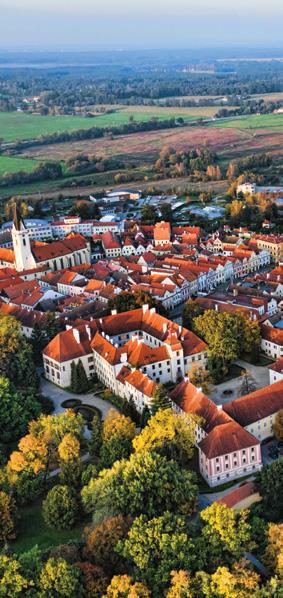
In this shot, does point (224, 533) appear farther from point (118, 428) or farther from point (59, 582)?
point (118, 428)

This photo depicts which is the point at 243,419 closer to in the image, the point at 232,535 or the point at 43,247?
the point at 232,535

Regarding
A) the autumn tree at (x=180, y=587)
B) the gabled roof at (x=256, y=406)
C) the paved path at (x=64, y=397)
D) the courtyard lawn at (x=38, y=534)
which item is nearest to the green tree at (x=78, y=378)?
the paved path at (x=64, y=397)

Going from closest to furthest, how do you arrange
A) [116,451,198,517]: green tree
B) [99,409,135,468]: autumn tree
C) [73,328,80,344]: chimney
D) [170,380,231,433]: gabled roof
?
[116,451,198,517]: green tree → [99,409,135,468]: autumn tree → [170,380,231,433]: gabled roof → [73,328,80,344]: chimney

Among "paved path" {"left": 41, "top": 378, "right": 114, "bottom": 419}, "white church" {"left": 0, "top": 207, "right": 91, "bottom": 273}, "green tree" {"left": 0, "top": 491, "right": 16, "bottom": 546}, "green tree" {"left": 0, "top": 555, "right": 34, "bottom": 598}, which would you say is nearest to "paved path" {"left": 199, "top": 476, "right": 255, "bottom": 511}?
"green tree" {"left": 0, "top": 491, "right": 16, "bottom": 546}

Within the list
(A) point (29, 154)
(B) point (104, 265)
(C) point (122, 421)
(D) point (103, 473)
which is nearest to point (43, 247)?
(B) point (104, 265)

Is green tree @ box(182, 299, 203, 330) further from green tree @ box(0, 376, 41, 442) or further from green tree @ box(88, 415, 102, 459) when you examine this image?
green tree @ box(88, 415, 102, 459)

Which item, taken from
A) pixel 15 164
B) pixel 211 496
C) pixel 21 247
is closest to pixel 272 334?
pixel 211 496
